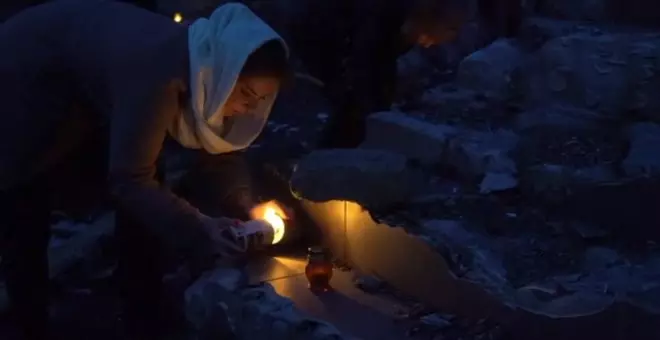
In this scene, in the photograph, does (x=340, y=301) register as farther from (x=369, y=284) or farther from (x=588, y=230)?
(x=588, y=230)

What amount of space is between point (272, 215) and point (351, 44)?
165 centimetres

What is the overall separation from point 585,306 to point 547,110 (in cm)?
89

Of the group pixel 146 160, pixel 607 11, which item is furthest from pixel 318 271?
pixel 607 11

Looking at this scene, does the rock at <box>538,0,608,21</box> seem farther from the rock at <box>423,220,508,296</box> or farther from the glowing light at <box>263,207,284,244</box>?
the glowing light at <box>263,207,284,244</box>

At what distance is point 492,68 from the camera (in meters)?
3.02

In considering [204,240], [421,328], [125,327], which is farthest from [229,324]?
[204,240]

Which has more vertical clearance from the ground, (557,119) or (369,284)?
(557,119)

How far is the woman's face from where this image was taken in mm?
1618

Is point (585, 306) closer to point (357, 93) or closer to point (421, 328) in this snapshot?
point (421, 328)

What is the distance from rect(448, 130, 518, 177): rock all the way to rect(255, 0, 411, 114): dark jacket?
641mm

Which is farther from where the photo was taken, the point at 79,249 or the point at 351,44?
the point at 351,44

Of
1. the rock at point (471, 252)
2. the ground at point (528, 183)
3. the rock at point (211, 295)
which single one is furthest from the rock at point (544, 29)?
the rock at point (211, 295)

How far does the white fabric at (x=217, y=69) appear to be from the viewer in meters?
1.59

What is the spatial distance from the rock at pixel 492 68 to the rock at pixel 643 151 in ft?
1.82
